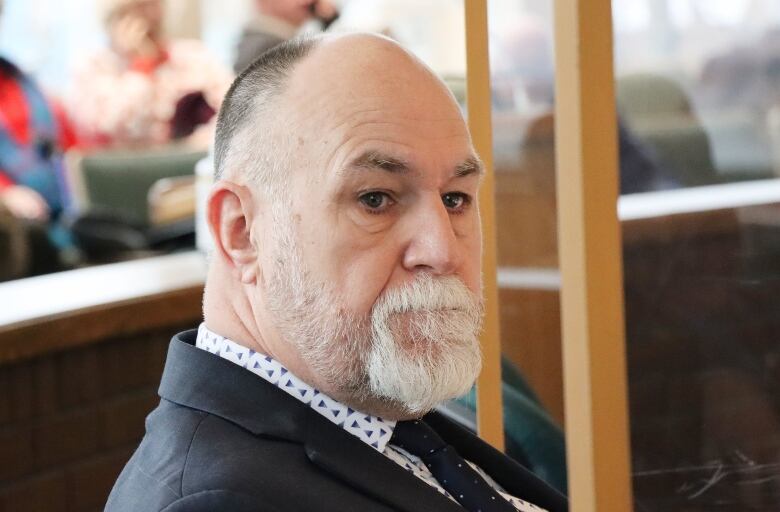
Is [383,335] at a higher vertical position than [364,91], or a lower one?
lower

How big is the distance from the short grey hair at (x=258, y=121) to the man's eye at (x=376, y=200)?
3.2 inches

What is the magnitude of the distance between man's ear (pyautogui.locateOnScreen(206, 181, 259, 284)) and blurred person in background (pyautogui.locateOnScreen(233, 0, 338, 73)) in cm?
321

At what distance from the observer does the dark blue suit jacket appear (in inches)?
37.4

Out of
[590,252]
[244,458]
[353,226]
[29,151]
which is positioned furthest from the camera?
[29,151]

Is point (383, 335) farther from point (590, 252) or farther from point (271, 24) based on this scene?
point (271, 24)

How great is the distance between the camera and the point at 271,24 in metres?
4.45

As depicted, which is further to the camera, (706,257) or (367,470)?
(706,257)

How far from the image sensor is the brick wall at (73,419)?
186 cm

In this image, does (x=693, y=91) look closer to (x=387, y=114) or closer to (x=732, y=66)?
(x=732, y=66)

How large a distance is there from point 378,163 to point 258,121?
0.13m

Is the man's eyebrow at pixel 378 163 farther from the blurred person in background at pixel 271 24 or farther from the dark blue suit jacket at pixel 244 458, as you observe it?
the blurred person in background at pixel 271 24

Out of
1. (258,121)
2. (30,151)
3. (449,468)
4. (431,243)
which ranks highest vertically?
(258,121)

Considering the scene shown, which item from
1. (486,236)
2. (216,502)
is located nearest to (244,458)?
(216,502)

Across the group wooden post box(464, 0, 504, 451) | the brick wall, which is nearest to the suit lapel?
wooden post box(464, 0, 504, 451)
